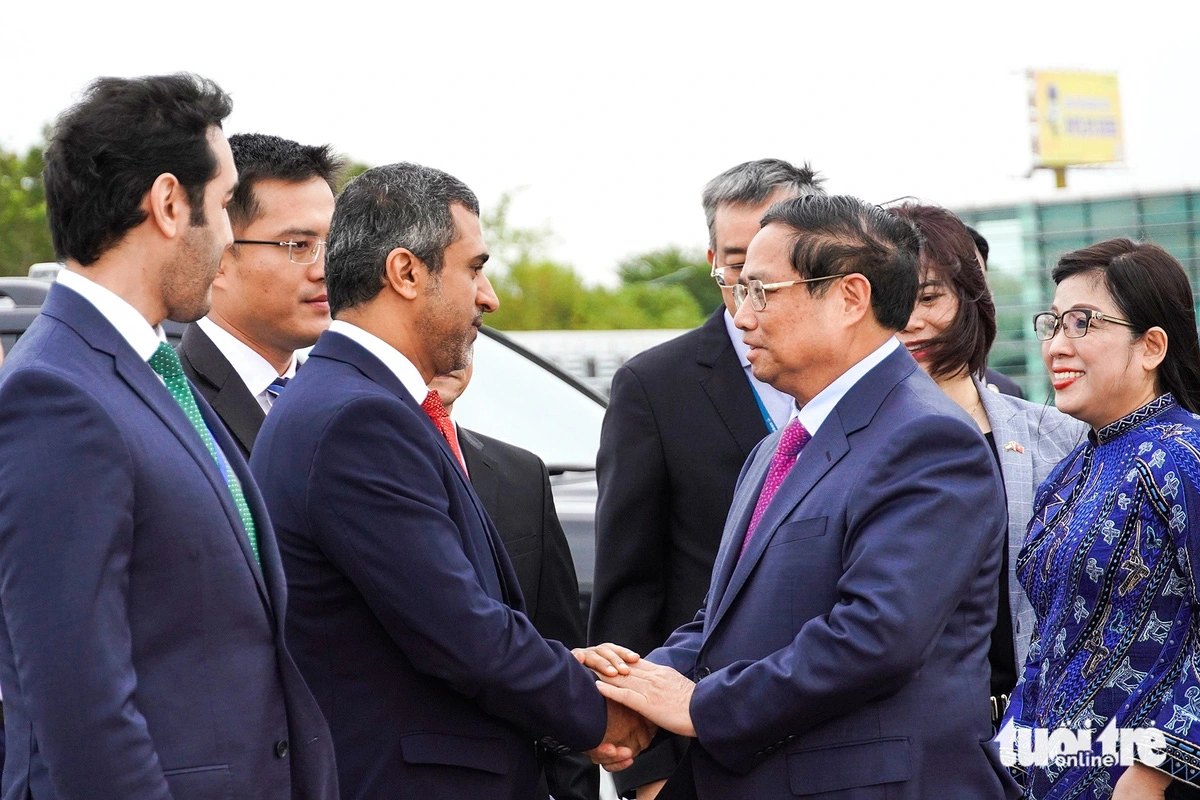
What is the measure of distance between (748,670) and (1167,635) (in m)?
1.15

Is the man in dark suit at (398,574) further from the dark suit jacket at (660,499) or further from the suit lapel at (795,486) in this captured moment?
the dark suit jacket at (660,499)

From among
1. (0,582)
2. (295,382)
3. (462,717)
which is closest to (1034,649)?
(462,717)

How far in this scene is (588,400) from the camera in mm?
5891

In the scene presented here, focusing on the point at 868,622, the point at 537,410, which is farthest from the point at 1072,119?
the point at 868,622

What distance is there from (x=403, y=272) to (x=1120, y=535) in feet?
6.05

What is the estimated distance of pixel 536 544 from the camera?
3.72 m

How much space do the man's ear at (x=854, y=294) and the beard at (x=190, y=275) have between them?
1.36 metres

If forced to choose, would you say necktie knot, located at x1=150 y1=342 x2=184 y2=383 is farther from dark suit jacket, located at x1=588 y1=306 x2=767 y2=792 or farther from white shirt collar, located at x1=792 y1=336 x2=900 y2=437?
dark suit jacket, located at x1=588 y1=306 x2=767 y2=792

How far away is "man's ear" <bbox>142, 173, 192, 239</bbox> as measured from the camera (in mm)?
2213

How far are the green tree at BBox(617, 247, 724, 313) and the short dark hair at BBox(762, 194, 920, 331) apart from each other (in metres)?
73.8

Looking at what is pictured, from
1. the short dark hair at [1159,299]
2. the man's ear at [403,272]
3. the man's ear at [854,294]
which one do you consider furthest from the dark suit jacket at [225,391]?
the short dark hair at [1159,299]

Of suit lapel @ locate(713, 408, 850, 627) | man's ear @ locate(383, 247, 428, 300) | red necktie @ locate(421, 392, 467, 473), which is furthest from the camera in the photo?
red necktie @ locate(421, 392, 467, 473)

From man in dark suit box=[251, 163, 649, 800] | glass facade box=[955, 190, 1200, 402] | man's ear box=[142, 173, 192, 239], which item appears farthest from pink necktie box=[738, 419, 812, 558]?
glass facade box=[955, 190, 1200, 402]

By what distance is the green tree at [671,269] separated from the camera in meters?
77.3
